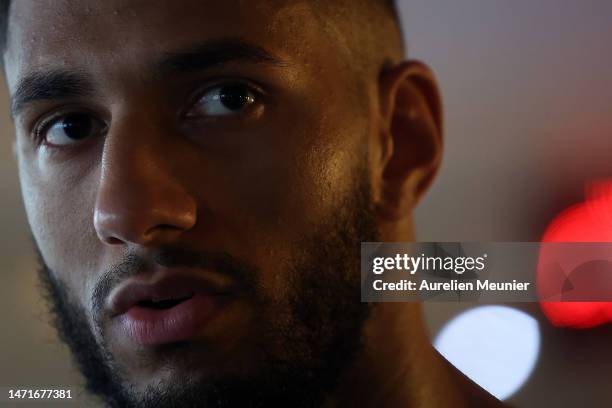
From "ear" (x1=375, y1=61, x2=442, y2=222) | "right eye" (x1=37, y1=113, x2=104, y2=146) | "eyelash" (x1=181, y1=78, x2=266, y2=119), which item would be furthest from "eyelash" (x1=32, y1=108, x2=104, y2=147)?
"ear" (x1=375, y1=61, x2=442, y2=222)

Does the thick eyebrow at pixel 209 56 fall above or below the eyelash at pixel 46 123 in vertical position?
above

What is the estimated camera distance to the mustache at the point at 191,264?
109 cm

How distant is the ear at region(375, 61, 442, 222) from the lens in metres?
1.19

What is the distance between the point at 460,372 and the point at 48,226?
0.68 m

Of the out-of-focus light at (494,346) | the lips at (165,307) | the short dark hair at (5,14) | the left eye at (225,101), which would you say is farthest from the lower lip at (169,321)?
the short dark hair at (5,14)

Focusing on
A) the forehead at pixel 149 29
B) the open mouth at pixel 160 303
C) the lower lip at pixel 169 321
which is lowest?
the lower lip at pixel 169 321

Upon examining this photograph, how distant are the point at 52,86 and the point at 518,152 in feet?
2.37

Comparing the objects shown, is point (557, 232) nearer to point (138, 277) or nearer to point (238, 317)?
point (238, 317)

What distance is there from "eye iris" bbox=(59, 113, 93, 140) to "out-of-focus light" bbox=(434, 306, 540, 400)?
0.63 meters

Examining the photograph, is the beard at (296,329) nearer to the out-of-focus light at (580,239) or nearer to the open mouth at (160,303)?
the open mouth at (160,303)

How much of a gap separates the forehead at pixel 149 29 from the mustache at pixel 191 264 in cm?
27

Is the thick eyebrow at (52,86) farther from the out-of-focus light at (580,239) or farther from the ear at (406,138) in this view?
the out-of-focus light at (580,239)

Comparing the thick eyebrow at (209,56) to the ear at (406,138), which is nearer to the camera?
the thick eyebrow at (209,56)

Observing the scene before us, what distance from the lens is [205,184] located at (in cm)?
110
